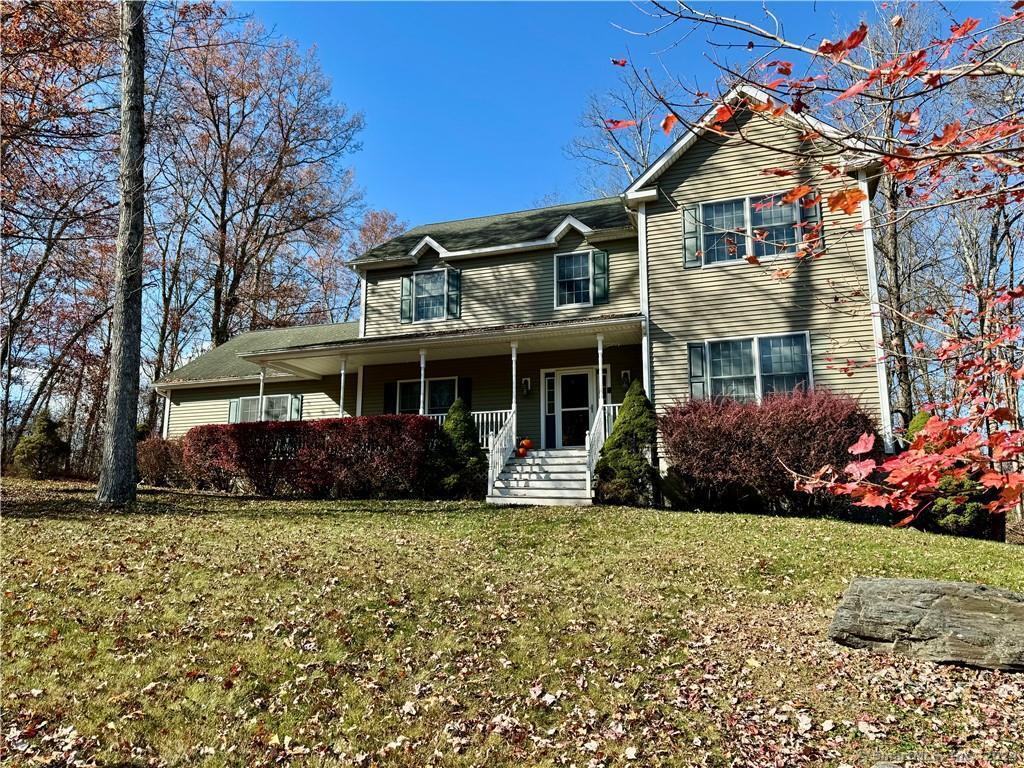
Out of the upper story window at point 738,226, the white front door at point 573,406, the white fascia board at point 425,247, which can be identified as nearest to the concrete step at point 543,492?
the white front door at point 573,406

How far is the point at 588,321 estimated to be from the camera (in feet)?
43.0

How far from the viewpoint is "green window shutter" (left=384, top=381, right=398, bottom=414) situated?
55.5ft

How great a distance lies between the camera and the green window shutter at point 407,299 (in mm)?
16773

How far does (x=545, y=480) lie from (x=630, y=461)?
1.82 metres

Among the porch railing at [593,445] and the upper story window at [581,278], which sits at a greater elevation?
the upper story window at [581,278]

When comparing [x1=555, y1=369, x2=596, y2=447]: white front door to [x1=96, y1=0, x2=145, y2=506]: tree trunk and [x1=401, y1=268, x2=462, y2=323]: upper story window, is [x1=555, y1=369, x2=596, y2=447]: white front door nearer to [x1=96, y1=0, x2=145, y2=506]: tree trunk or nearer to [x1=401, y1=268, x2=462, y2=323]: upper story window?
[x1=401, y1=268, x2=462, y2=323]: upper story window

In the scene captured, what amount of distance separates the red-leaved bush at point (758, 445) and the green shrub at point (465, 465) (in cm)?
377

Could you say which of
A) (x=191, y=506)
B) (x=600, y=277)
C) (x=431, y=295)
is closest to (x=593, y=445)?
(x=600, y=277)

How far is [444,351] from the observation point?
15.5 meters

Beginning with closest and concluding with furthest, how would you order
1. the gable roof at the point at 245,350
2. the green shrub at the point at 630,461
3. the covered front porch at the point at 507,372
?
the green shrub at the point at 630,461
the covered front porch at the point at 507,372
the gable roof at the point at 245,350

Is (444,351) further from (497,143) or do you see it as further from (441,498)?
(497,143)

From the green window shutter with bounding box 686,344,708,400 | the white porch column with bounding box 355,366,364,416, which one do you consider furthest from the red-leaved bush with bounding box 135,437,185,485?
the green window shutter with bounding box 686,344,708,400

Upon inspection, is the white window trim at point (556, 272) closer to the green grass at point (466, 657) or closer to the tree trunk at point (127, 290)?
the green grass at point (466, 657)

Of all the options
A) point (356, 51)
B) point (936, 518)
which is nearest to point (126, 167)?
point (356, 51)
